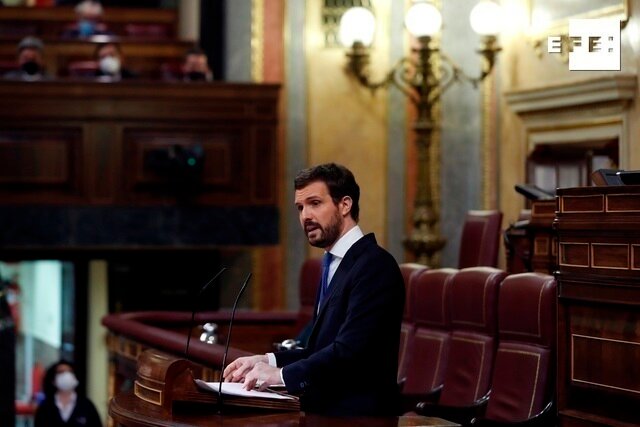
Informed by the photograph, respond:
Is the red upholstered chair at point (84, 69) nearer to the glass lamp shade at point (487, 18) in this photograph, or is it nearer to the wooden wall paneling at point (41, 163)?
the wooden wall paneling at point (41, 163)

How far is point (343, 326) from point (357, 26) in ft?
20.9

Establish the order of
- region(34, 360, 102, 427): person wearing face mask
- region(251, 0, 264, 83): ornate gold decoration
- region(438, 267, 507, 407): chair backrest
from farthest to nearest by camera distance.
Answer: region(251, 0, 264, 83): ornate gold decoration → region(34, 360, 102, 427): person wearing face mask → region(438, 267, 507, 407): chair backrest

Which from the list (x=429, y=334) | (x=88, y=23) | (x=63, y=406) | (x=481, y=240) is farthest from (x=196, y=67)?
(x=429, y=334)

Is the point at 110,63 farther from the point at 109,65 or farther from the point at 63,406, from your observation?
the point at 63,406

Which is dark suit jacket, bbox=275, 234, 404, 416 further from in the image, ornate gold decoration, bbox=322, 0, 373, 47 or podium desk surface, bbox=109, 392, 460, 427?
ornate gold decoration, bbox=322, 0, 373, 47

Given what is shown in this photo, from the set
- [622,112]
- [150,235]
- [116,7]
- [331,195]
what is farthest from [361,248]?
[116,7]

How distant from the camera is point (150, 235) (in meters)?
9.38

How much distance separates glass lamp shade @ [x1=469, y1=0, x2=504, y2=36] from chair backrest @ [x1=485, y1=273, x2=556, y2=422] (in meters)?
4.07

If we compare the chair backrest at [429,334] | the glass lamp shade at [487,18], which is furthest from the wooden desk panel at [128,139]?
the chair backrest at [429,334]

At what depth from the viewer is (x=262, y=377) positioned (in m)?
3.42

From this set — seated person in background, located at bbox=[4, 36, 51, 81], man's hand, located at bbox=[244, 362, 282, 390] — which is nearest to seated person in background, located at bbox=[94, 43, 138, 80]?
seated person in background, located at bbox=[4, 36, 51, 81]

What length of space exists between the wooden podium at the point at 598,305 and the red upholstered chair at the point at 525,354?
16.2 inches

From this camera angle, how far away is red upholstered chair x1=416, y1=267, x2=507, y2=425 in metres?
5.27

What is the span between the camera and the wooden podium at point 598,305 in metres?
4.14
